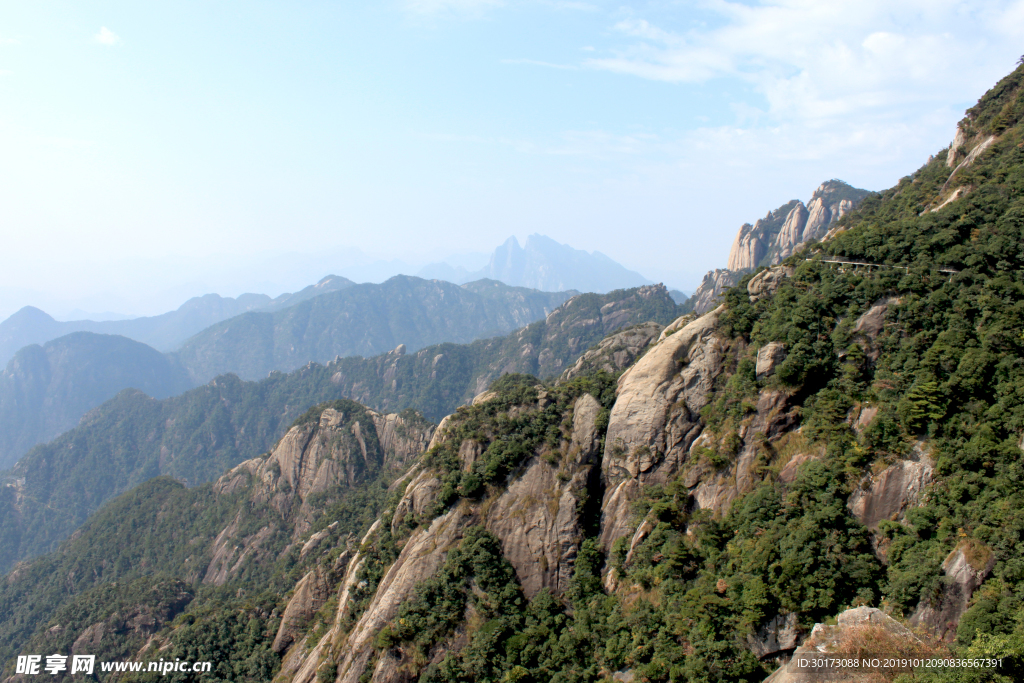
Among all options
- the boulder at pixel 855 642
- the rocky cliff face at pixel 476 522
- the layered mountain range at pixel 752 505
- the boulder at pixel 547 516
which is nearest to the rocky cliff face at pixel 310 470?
the layered mountain range at pixel 752 505

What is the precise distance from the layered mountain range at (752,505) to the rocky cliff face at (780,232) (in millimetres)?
73459

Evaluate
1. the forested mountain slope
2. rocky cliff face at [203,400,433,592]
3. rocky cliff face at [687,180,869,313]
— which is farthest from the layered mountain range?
the forested mountain slope

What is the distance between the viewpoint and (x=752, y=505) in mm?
28391

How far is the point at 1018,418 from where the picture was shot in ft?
74.5

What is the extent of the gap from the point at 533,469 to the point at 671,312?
129 m

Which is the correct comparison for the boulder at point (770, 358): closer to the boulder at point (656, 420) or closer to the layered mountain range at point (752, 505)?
the layered mountain range at point (752, 505)

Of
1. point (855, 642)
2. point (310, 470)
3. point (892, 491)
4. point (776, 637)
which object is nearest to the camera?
point (855, 642)

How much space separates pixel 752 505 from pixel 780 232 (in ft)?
410

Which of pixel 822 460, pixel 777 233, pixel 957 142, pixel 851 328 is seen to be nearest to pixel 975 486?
pixel 822 460

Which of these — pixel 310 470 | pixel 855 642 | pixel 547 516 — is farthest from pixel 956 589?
pixel 310 470

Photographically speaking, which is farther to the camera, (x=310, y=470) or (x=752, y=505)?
(x=310, y=470)

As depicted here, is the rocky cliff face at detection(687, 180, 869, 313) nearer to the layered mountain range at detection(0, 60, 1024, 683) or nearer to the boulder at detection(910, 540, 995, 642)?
the layered mountain range at detection(0, 60, 1024, 683)

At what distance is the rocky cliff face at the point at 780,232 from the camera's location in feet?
400

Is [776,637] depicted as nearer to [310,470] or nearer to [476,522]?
[476,522]
